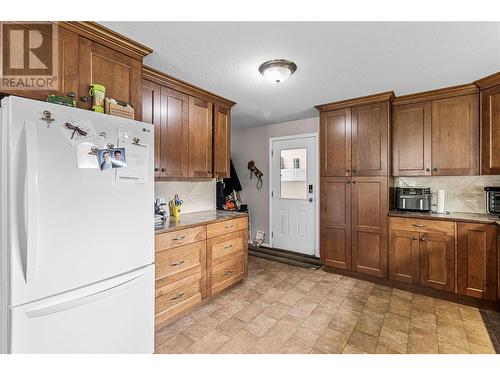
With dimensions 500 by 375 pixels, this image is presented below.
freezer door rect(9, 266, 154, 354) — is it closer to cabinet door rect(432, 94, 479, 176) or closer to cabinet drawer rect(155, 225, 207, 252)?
cabinet drawer rect(155, 225, 207, 252)

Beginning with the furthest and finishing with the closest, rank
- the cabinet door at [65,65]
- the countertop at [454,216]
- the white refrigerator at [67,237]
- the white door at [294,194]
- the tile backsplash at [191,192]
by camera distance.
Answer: the white door at [294,194], the tile backsplash at [191,192], the countertop at [454,216], the cabinet door at [65,65], the white refrigerator at [67,237]

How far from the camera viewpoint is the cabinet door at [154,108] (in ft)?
7.41

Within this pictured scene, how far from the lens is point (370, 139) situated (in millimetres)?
3031

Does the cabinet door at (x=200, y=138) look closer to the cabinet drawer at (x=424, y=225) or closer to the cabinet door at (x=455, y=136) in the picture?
the cabinet drawer at (x=424, y=225)

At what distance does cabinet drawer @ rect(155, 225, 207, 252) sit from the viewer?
198 centimetres

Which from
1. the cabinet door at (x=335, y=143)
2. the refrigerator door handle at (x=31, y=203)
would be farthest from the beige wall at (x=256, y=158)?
the refrigerator door handle at (x=31, y=203)

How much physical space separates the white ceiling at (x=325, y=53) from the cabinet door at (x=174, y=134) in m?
0.24

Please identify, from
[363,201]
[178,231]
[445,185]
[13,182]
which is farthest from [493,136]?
[13,182]

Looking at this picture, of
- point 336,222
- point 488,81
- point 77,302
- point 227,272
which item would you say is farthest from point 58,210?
point 488,81

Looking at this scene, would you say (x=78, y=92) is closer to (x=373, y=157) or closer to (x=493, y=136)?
(x=373, y=157)

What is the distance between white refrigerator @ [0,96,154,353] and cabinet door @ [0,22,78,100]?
0.36 metres

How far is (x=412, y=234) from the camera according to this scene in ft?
9.07
